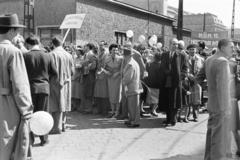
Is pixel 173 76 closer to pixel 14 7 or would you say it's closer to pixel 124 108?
pixel 124 108

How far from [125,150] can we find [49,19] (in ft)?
41.2

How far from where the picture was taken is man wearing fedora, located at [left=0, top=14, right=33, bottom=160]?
3.88 meters

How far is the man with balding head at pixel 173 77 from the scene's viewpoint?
8.85 meters

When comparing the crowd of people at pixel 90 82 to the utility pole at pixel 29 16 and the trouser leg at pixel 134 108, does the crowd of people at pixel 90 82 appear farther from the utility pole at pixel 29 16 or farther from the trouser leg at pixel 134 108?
the utility pole at pixel 29 16

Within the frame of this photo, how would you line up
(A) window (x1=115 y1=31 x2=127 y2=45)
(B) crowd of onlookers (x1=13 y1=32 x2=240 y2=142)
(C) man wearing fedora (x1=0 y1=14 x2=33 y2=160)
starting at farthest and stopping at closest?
1. (A) window (x1=115 y1=31 x2=127 y2=45)
2. (B) crowd of onlookers (x1=13 y1=32 x2=240 y2=142)
3. (C) man wearing fedora (x1=0 y1=14 x2=33 y2=160)

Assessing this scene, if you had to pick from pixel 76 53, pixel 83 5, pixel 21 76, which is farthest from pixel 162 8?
pixel 21 76

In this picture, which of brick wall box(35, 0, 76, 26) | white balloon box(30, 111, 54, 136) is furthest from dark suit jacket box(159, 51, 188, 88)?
brick wall box(35, 0, 76, 26)

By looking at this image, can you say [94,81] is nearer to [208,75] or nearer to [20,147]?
[208,75]

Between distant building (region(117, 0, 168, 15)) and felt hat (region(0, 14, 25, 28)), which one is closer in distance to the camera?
felt hat (region(0, 14, 25, 28))

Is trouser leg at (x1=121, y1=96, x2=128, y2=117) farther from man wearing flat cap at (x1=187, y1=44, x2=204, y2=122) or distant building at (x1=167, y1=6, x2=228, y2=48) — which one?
distant building at (x1=167, y1=6, x2=228, y2=48)

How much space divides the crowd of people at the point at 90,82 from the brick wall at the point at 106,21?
16.5 ft

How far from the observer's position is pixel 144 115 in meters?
10.8

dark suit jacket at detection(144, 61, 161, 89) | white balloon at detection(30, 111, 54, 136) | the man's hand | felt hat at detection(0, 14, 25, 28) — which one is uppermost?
felt hat at detection(0, 14, 25, 28)

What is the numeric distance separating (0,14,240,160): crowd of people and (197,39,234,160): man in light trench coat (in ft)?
0.17
